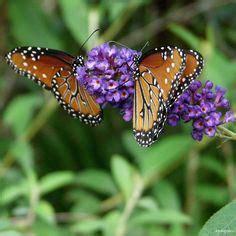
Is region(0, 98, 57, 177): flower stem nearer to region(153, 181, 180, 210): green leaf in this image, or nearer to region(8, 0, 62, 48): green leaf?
region(8, 0, 62, 48): green leaf

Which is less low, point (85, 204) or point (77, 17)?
point (77, 17)

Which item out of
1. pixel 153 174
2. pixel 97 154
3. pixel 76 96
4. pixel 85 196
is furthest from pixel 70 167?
pixel 76 96

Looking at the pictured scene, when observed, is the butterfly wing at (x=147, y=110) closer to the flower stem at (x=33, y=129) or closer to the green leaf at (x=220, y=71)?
the green leaf at (x=220, y=71)

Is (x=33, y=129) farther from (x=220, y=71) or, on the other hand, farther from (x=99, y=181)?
(x=220, y=71)

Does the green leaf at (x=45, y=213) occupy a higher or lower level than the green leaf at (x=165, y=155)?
lower

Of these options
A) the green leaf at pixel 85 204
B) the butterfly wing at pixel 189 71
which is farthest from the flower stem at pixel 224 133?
the green leaf at pixel 85 204

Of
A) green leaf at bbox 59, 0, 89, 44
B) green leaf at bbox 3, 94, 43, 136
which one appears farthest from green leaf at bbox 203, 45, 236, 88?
green leaf at bbox 3, 94, 43, 136

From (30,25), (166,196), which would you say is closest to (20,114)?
(30,25)
